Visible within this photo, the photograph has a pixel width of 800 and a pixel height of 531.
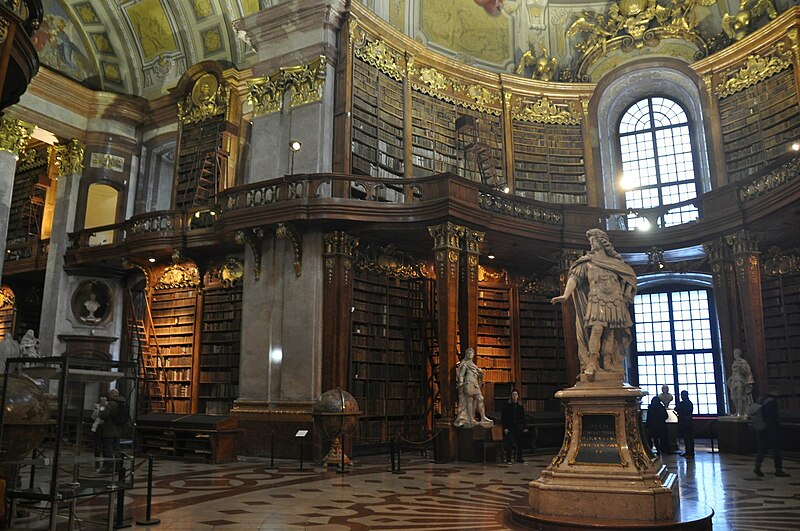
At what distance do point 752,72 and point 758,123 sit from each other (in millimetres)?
1147

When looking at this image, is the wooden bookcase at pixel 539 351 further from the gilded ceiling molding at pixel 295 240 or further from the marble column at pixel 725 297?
the gilded ceiling molding at pixel 295 240

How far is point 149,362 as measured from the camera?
48.6 ft

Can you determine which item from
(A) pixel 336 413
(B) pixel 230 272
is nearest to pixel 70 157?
(B) pixel 230 272

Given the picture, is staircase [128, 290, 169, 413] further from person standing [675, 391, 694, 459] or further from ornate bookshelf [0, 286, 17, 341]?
person standing [675, 391, 694, 459]

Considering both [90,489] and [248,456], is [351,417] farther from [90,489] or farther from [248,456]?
[90,489]

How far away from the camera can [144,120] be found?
1706 cm

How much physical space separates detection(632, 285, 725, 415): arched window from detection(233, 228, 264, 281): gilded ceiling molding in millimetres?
9427

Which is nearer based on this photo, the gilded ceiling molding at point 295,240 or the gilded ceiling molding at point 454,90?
the gilded ceiling molding at point 295,240

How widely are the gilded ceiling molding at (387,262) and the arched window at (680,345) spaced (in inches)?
257

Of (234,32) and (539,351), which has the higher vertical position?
(234,32)

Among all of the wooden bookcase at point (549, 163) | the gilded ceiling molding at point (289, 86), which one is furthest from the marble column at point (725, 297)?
the gilded ceiling molding at point (289, 86)

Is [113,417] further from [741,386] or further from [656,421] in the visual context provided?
[741,386]

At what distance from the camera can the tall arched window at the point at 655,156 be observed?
52.0 feet

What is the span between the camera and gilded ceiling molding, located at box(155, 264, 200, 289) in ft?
47.5
